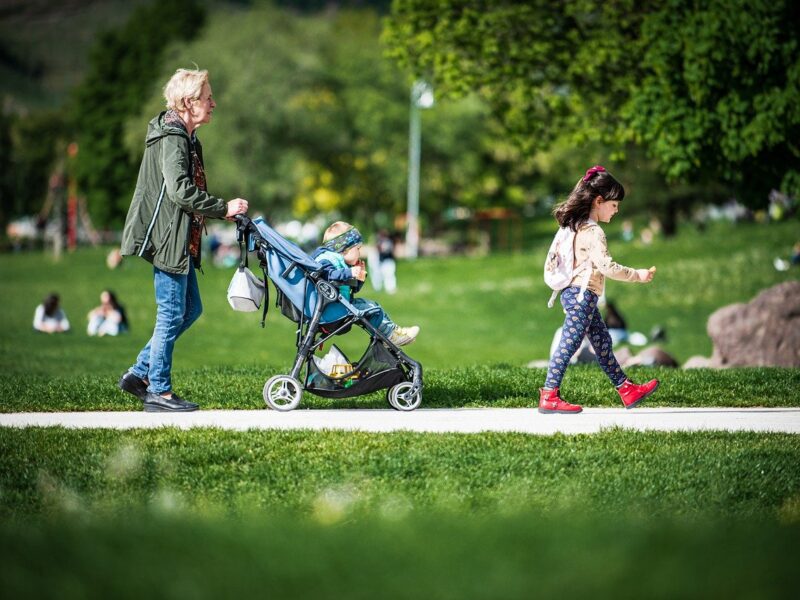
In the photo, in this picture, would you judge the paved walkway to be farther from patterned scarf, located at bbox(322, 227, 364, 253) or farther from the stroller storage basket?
patterned scarf, located at bbox(322, 227, 364, 253)

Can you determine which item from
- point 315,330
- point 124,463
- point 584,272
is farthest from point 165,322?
point 584,272

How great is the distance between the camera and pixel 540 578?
422cm

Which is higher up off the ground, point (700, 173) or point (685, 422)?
point (700, 173)

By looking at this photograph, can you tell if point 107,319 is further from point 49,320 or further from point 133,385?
point 133,385

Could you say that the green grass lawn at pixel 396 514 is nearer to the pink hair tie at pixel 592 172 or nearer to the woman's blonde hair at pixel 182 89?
the pink hair tie at pixel 592 172

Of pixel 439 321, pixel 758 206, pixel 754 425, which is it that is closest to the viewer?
pixel 754 425

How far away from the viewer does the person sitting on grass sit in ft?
28.1

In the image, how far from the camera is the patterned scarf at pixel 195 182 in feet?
27.7

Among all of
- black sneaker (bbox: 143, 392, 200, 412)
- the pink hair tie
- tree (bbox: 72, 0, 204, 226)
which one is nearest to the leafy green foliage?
black sneaker (bbox: 143, 392, 200, 412)

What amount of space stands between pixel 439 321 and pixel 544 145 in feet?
33.9

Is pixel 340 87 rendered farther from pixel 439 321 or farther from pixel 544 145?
pixel 544 145

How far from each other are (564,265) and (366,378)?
5.42ft

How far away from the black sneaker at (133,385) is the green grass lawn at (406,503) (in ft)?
0.86

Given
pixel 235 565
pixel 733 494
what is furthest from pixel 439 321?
pixel 235 565
